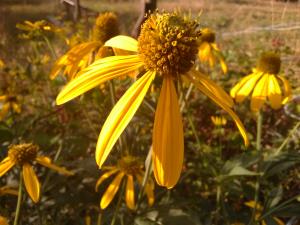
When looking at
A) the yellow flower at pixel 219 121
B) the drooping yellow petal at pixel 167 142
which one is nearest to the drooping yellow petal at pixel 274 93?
the yellow flower at pixel 219 121

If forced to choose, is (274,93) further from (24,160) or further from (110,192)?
(24,160)

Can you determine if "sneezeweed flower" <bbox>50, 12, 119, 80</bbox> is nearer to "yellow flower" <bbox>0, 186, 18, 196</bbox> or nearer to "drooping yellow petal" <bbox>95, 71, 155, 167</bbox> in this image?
"yellow flower" <bbox>0, 186, 18, 196</bbox>

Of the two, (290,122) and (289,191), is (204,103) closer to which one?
(290,122)

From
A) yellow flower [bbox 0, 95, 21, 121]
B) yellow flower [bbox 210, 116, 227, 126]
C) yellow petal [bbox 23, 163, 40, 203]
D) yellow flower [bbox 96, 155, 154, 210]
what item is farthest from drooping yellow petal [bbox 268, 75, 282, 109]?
yellow flower [bbox 0, 95, 21, 121]

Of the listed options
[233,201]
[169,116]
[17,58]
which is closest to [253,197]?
[233,201]

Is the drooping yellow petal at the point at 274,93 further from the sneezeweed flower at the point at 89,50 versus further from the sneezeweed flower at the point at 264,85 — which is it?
the sneezeweed flower at the point at 89,50

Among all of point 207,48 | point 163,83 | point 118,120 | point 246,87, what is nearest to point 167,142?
point 118,120

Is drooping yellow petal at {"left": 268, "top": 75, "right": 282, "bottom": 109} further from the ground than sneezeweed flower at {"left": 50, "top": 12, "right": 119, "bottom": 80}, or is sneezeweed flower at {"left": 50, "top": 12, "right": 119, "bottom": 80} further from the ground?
sneezeweed flower at {"left": 50, "top": 12, "right": 119, "bottom": 80}
